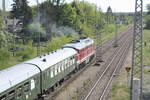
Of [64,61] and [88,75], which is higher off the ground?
[64,61]

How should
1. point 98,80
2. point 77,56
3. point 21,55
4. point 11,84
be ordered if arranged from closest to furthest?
1. point 11,84
2. point 98,80
3. point 77,56
4. point 21,55

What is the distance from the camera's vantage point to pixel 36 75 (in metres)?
20.0

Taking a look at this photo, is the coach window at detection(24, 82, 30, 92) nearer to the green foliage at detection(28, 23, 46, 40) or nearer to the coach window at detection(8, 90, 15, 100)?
the coach window at detection(8, 90, 15, 100)

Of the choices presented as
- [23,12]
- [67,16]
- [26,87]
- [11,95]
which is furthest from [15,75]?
[67,16]

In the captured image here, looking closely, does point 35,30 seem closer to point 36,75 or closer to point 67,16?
point 67,16

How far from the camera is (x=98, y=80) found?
98.8ft

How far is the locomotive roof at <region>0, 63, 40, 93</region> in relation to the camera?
16166mm

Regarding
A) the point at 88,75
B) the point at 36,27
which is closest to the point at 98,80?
the point at 88,75

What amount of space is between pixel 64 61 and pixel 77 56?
556 centimetres

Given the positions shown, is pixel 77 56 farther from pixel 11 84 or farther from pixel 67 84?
pixel 11 84

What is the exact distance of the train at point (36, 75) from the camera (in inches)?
658

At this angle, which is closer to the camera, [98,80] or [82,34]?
[98,80]

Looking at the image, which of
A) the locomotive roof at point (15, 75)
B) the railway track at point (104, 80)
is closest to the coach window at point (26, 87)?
the locomotive roof at point (15, 75)

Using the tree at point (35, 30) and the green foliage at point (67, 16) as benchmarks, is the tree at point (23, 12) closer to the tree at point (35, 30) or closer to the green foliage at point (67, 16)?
the tree at point (35, 30)
